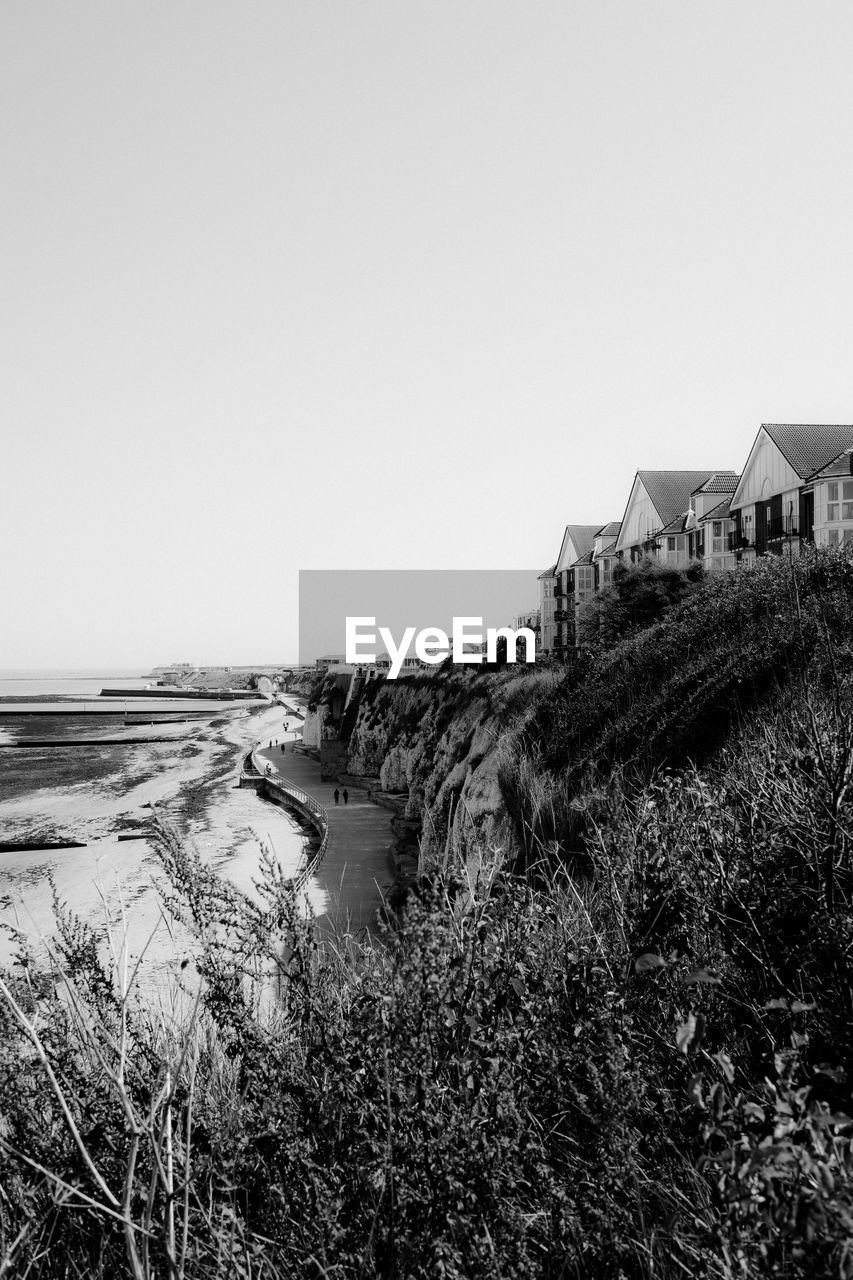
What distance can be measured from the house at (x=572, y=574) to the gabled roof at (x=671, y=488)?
10.1 meters

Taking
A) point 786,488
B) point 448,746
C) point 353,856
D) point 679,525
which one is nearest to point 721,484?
point 679,525

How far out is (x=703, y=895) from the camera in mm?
4523

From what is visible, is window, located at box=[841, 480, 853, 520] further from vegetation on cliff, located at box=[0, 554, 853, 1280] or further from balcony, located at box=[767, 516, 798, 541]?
vegetation on cliff, located at box=[0, 554, 853, 1280]

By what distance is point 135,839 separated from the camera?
118 ft

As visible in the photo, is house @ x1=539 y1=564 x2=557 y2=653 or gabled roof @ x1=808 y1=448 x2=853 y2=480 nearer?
gabled roof @ x1=808 y1=448 x2=853 y2=480

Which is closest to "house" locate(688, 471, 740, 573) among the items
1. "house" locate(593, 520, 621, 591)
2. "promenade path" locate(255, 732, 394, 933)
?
"house" locate(593, 520, 621, 591)

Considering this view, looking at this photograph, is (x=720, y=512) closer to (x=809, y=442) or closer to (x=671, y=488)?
(x=809, y=442)

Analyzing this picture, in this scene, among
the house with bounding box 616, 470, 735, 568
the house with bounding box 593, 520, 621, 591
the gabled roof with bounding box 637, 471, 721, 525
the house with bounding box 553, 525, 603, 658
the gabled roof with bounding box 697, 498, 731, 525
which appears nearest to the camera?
the gabled roof with bounding box 697, 498, 731, 525

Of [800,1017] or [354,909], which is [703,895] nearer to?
[800,1017]

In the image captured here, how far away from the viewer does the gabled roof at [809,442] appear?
34.2m

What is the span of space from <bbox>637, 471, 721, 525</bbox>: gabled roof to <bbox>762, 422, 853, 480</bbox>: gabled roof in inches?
Result: 411

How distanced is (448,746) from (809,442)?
20.2 metres

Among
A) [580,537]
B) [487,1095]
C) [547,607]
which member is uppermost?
[580,537]

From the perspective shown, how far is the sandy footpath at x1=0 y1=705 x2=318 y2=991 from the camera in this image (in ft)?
72.3
